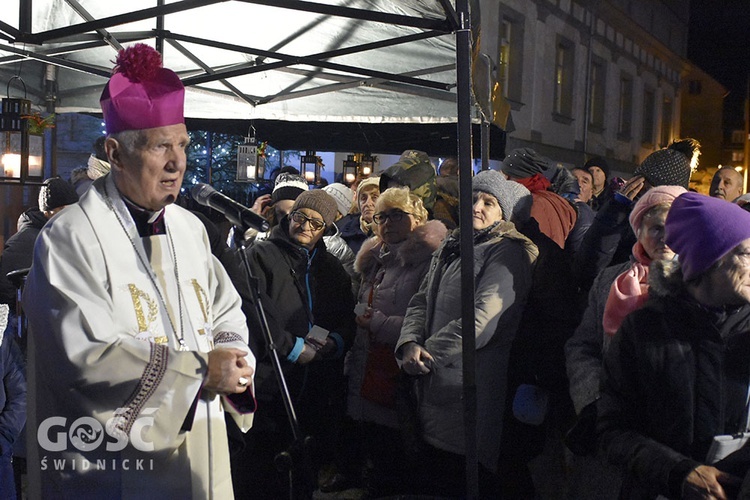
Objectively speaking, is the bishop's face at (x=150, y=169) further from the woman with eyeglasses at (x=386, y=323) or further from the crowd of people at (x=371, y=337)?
the woman with eyeglasses at (x=386, y=323)

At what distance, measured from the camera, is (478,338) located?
14.0ft

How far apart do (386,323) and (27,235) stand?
2.24 m

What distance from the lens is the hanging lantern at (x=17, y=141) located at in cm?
671

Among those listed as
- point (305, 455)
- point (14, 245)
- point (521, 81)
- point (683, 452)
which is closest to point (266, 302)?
point (305, 455)

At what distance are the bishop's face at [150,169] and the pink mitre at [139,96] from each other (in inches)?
1.7

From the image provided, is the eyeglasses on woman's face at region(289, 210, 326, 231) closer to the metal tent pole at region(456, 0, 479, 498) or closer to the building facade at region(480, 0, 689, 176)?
the metal tent pole at region(456, 0, 479, 498)

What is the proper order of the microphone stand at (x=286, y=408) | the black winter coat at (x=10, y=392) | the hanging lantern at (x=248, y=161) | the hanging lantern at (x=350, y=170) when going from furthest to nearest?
1. the hanging lantern at (x=350, y=170)
2. the hanging lantern at (x=248, y=161)
3. the black winter coat at (x=10, y=392)
4. the microphone stand at (x=286, y=408)

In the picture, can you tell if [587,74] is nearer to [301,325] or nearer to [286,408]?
[301,325]

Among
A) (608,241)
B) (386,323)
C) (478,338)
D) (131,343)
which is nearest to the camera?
(131,343)

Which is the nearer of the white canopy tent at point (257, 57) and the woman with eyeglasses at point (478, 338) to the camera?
the woman with eyeglasses at point (478, 338)

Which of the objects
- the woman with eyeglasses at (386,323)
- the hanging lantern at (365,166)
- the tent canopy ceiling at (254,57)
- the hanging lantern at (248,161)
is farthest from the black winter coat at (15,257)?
the hanging lantern at (365,166)

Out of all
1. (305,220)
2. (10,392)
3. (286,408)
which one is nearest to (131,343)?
(286,408)

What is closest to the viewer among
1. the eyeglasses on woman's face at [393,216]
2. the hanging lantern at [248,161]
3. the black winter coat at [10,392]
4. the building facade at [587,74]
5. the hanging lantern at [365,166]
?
the black winter coat at [10,392]

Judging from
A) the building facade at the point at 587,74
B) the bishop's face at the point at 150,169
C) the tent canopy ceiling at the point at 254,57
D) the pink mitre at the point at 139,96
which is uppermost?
the building facade at the point at 587,74
